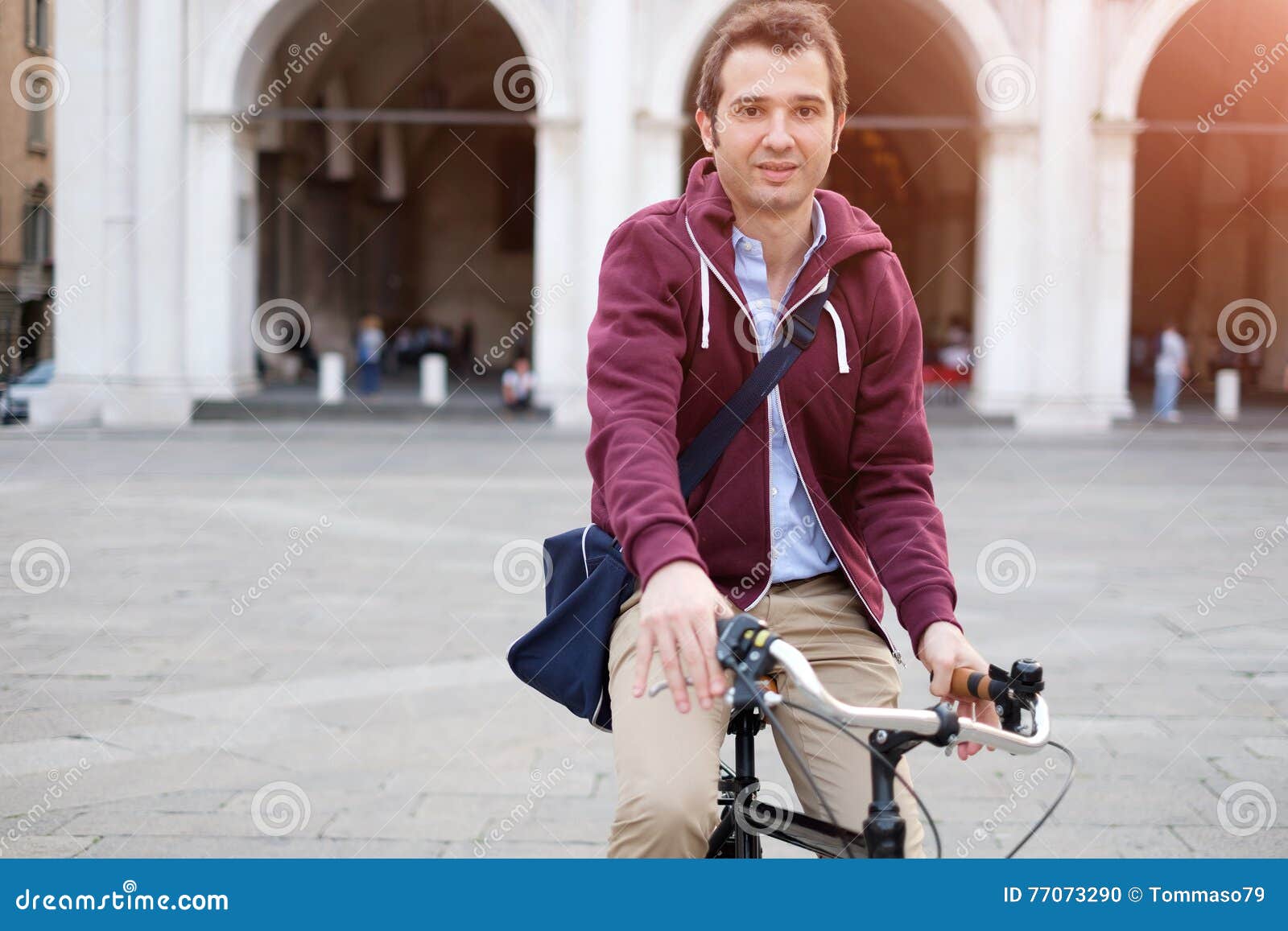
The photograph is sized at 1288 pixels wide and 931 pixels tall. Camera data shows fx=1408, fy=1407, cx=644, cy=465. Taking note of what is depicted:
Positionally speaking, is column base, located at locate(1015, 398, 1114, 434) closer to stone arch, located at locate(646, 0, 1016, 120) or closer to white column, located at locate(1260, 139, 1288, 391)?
stone arch, located at locate(646, 0, 1016, 120)

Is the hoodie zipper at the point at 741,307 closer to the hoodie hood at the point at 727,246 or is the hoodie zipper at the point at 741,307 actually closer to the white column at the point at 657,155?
the hoodie hood at the point at 727,246

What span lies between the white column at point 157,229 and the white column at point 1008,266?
11.6 metres

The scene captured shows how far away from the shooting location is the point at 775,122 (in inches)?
83.2

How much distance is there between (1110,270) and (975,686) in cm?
1951

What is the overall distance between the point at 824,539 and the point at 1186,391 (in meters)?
26.3

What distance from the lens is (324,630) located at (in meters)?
6.63

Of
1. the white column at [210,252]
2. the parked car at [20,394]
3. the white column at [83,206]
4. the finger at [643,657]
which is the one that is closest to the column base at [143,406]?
the white column at [83,206]

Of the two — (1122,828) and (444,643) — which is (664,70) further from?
(1122,828)

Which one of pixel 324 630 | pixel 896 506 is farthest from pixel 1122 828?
pixel 324 630

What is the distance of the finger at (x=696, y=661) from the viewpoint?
172cm

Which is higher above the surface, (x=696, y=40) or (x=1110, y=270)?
(x=696, y=40)

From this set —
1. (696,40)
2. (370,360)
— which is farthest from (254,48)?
(696,40)

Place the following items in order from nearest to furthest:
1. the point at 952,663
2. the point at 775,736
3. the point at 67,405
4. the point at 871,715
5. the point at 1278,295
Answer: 1. the point at 871,715
2. the point at 775,736
3. the point at 952,663
4. the point at 67,405
5. the point at 1278,295

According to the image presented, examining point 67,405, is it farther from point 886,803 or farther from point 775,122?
point 886,803
